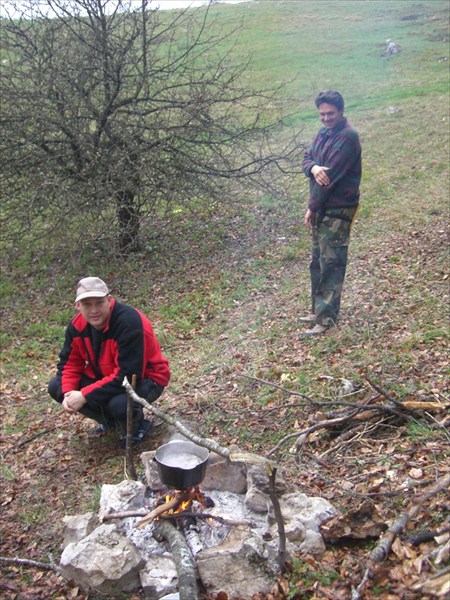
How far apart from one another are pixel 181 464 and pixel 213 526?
15.7 inches

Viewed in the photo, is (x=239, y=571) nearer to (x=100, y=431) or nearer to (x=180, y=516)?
(x=180, y=516)

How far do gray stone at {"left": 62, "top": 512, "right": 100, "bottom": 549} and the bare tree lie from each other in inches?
218

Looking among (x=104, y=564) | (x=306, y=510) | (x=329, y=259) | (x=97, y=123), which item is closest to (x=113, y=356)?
(x=104, y=564)

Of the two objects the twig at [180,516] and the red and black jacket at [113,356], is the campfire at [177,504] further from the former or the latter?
the red and black jacket at [113,356]

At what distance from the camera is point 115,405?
4.20 m

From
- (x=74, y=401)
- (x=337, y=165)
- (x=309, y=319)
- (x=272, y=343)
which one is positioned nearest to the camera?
(x=74, y=401)

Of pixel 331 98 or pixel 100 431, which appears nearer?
pixel 100 431

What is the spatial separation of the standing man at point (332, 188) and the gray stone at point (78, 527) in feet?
10.7

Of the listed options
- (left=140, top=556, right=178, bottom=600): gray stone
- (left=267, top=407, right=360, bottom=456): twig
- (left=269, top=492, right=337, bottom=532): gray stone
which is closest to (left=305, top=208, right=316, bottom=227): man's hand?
(left=267, top=407, right=360, bottom=456): twig

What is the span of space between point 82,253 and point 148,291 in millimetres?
1932

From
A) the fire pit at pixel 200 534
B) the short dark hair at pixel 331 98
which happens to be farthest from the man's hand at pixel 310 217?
the fire pit at pixel 200 534

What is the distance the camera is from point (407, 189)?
10508 mm

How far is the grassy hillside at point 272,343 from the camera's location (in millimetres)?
3572

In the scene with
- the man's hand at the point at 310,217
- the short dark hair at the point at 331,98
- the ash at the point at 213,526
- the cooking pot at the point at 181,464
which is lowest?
the ash at the point at 213,526
